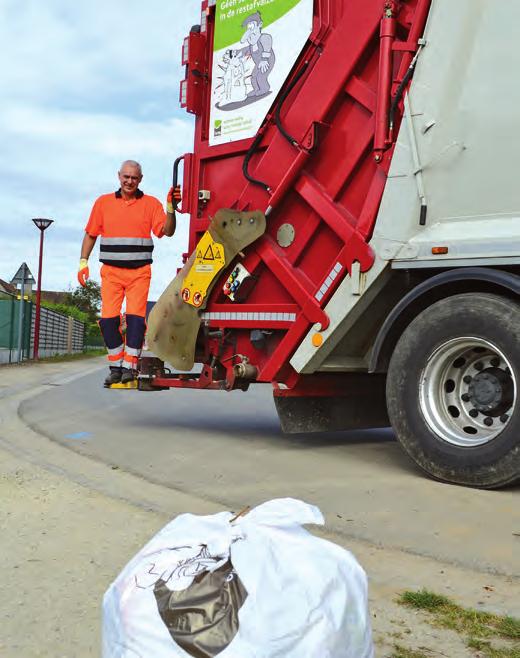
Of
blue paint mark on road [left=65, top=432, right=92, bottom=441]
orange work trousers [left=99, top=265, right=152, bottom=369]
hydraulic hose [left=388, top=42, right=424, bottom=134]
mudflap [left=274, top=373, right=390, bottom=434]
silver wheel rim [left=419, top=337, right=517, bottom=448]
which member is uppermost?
hydraulic hose [left=388, top=42, right=424, bottom=134]

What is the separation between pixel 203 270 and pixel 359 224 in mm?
1484

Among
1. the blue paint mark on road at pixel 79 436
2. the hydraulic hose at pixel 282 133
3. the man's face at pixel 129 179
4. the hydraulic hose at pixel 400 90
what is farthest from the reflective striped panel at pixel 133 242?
the hydraulic hose at pixel 400 90

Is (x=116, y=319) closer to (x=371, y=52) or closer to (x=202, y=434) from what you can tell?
(x=202, y=434)

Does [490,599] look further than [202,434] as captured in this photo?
No

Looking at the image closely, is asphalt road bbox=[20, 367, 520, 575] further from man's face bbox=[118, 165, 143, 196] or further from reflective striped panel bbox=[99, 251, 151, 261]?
man's face bbox=[118, 165, 143, 196]

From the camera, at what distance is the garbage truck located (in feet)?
13.8

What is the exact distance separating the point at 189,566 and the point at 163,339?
450 cm

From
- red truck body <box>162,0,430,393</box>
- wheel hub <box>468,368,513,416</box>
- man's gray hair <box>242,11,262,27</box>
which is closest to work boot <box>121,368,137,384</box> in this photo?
red truck body <box>162,0,430,393</box>

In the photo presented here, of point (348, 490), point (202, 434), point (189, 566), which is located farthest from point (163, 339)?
point (189, 566)

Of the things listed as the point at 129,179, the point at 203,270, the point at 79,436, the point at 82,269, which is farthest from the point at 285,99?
the point at 79,436

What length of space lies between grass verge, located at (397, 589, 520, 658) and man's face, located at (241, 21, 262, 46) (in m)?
4.30

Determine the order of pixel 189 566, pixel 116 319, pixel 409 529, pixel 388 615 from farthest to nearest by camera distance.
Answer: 1. pixel 116 319
2. pixel 409 529
3. pixel 388 615
4. pixel 189 566

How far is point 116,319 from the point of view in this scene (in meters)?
6.79

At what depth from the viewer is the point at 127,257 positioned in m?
6.76
